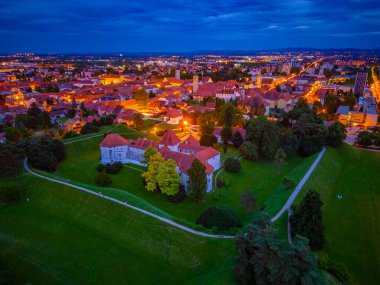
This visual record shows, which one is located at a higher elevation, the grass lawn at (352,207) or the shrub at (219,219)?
the shrub at (219,219)

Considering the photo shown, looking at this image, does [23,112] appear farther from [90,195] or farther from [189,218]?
[189,218]

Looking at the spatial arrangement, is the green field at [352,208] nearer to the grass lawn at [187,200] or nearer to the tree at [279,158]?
the grass lawn at [187,200]

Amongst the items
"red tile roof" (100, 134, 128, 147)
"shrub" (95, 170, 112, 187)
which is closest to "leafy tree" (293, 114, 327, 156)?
"red tile roof" (100, 134, 128, 147)

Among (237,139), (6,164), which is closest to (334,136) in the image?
(237,139)

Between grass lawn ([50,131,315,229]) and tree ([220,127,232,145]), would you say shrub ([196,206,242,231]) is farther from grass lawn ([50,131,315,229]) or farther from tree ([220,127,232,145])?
tree ([220,127,232,145])

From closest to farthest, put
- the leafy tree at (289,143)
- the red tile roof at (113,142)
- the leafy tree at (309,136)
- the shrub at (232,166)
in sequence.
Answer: the shrub at (232,166) < the red tile roof at (113,142) < the leafy tree at (289,143) < the leafy tree at (309,136)

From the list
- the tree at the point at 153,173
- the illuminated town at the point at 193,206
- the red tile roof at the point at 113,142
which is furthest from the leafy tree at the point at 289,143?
the red tile roof at the point at 113,142

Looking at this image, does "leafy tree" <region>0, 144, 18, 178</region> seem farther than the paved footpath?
Yes
